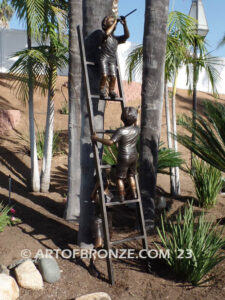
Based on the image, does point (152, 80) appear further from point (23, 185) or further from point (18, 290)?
point (23, 185)

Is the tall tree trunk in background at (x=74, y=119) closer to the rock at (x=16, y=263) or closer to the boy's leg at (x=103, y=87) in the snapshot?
the rock at (x=16, y=263)

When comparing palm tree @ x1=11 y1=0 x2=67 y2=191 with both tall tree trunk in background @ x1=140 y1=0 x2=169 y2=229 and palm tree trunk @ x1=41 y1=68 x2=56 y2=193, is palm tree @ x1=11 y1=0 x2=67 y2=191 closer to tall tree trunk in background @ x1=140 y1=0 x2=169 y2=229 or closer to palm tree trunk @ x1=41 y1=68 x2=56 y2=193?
palm tree trunk @ x1=41 y1=68 x2=56 y2=193

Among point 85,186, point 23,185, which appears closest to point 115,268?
point 85,186

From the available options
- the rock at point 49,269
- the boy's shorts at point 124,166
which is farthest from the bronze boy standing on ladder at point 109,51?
the rock at point 49,269

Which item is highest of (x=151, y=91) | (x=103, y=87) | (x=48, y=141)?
(x=103, y=87)

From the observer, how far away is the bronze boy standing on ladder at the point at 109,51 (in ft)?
14.2

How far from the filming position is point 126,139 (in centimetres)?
423

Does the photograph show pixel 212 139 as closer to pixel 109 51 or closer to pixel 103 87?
pixel 103 87

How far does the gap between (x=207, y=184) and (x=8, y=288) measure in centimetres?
450

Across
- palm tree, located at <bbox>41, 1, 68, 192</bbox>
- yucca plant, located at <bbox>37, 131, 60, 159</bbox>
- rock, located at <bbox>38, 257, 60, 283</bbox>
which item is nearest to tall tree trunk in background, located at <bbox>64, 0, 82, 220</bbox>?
palm tree, located at <bbox>41, 1, 68, 192</bbox>

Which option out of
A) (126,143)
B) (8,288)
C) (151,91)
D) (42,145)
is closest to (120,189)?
(126,143)

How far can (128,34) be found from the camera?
→ 444 centimetres

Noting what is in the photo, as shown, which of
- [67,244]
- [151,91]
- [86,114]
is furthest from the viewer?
[151,91]

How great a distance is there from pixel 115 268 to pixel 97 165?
1.35 meters
